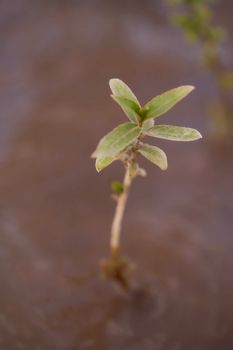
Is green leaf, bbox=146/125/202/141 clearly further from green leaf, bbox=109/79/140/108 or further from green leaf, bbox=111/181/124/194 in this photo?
green leaf, bbox=111/181/124/194

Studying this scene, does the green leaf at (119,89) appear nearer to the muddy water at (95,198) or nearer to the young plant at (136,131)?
the young plant at (136,131)

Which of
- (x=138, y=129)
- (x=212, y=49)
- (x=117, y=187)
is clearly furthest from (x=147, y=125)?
(x=212, y=49)

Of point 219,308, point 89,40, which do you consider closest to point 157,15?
point 89,40

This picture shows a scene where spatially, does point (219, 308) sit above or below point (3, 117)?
below

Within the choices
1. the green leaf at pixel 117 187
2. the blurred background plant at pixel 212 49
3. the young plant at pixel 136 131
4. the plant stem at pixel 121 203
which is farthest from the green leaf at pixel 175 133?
the blurred background plant at pixel 212 49

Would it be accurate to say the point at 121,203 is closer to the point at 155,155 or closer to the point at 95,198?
the point at 155,155

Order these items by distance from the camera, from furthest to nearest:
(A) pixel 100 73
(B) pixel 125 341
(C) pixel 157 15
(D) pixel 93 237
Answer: (C) pixel 157 15, (A) pixel 100 73, (D) pixel 93 237, (B) pixel 125 341

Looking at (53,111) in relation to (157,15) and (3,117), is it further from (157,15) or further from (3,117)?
(157,15)
